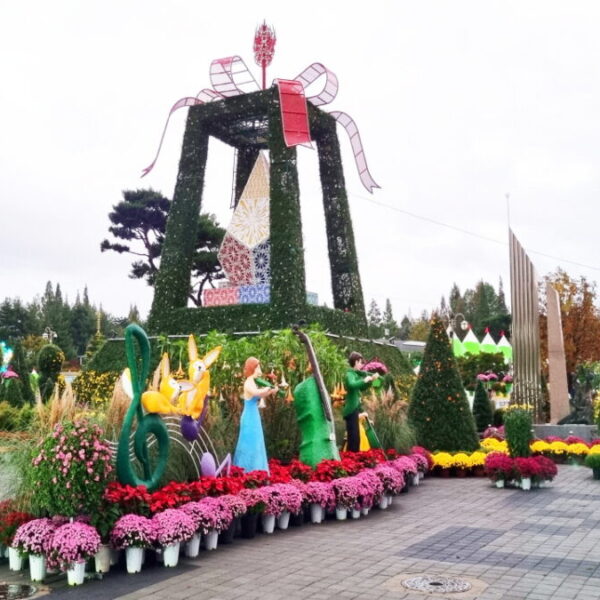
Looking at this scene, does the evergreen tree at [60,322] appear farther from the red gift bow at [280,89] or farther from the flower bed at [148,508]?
the flower bed at [148,508]

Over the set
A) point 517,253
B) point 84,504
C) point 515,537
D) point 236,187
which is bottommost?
point 515,537

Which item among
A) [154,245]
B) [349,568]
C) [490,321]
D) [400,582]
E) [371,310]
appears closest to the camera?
[400,582]

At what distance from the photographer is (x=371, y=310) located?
8781 centimetres

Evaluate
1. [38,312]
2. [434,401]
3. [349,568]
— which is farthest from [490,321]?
[349,568]

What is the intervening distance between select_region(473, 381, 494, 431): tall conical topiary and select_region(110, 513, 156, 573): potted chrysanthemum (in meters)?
15.9

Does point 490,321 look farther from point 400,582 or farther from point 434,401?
point 400,582

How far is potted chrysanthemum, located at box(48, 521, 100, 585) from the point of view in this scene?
598cm

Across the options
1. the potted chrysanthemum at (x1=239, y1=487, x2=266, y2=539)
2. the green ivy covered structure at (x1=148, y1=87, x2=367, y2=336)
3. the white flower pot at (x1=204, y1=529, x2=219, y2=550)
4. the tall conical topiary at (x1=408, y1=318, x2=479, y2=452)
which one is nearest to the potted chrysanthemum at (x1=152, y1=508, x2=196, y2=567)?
the white flower pot at (x1=204, y1=529, x2=219, y2=550)

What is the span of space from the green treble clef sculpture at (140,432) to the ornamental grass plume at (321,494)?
2.01 metres

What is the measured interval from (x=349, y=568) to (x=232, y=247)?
17971 millimetres

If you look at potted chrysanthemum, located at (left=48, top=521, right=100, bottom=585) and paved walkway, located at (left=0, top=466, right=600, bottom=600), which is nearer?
paved walkway, located at (left=0, top=466, right=600, bottom=600)

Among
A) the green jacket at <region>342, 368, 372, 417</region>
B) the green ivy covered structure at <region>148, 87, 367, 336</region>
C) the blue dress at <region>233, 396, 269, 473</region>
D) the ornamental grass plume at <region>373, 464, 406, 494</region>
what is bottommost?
the ornamental grass plume at <region>373, 464, 406, 494</region>

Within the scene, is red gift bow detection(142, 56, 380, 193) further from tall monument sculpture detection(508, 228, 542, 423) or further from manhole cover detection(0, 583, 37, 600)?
manhole cover detection(0, 583, 37, 600)

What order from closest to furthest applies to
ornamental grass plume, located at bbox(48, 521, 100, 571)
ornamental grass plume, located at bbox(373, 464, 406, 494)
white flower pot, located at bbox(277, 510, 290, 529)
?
ornamental grass plume, located at bbox(48, 521, 100, 571), white flower pot, located at bbox(277, 510, 290, 529), ornamental grass plume, located at bbox(373, 464, 406, 494)
